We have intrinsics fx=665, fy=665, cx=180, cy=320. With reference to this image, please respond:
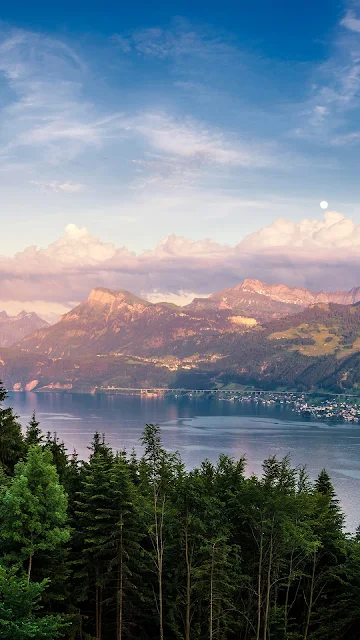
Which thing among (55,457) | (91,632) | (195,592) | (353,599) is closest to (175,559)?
(195,592)

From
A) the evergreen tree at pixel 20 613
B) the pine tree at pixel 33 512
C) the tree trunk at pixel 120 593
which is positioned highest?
the pine tree at pixel 33 512

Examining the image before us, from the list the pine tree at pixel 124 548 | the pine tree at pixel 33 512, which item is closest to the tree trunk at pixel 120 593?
the pine tree at pixel 124 548

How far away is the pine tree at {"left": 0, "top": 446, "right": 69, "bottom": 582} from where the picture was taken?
33188 mm

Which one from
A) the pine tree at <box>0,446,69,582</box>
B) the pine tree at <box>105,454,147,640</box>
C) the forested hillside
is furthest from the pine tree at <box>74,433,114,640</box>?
the pine tree at <box>0,446,69,582</box>

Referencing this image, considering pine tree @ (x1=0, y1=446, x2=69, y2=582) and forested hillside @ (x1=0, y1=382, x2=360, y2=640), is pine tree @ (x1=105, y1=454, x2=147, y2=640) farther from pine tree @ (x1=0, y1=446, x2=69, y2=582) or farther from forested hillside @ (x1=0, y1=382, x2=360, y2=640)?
pine tree @ (x1=0, y1=446, x2=69, y2=582)

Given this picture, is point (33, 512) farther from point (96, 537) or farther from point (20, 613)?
point (20, 613)

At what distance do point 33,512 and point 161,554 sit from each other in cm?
742

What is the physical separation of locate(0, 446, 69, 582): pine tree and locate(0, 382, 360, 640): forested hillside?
67 millimetres

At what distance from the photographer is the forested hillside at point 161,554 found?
113 feet

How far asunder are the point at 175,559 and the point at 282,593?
49.9ft

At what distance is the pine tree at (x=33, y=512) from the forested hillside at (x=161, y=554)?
0.22 feet

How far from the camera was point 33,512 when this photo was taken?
3356 centimetres

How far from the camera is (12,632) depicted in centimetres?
2625

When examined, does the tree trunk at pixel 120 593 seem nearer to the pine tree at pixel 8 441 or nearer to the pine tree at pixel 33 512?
the pine tree at pixel 33 512
